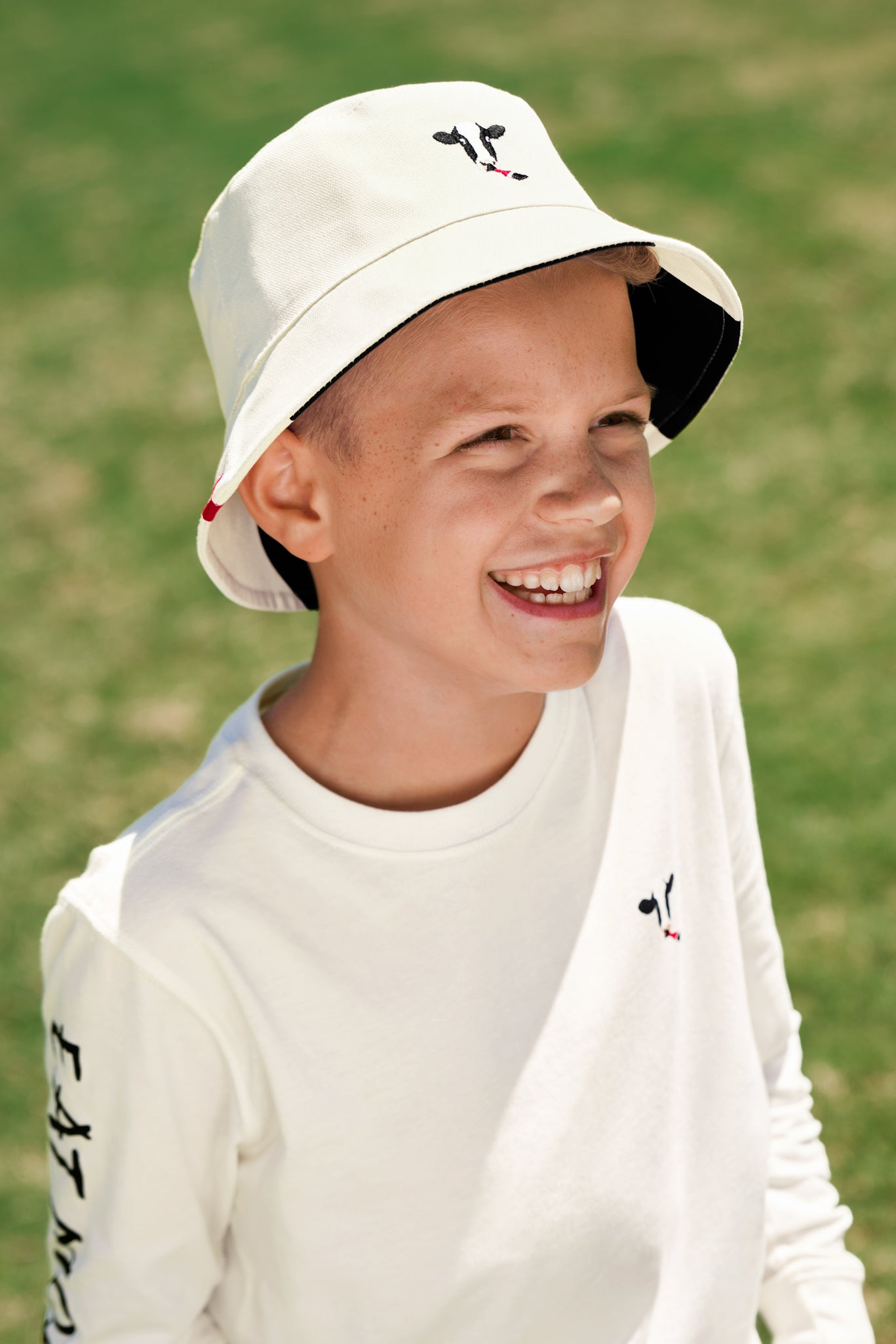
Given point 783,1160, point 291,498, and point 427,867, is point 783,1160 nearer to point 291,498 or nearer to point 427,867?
point 427,867

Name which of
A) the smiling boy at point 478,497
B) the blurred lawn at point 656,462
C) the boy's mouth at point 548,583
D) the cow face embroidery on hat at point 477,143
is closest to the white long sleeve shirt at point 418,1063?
the smiling boy at point 478,497

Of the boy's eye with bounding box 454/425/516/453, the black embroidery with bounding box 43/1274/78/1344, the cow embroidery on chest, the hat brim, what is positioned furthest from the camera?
the cow embroidery on chest

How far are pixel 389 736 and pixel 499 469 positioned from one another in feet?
1.15

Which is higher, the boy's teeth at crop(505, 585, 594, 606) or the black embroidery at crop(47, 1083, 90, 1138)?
the boy's teeth at crop(505, 585, 594, 606)

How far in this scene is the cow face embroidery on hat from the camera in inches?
58.6

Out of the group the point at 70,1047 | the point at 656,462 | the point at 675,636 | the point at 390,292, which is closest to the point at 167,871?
the point at 70,1047

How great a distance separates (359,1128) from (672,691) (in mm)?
655

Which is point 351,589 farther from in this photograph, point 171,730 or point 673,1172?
point 171,730

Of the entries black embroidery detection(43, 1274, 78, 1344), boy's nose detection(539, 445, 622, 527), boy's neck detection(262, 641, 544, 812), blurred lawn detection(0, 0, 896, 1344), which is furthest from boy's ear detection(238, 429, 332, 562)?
blurred lawn detection(0, 0, 896, 1344)

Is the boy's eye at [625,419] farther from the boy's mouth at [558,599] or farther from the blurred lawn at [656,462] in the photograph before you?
the blurred lawn at [656,462]

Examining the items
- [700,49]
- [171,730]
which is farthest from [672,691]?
[700,49]

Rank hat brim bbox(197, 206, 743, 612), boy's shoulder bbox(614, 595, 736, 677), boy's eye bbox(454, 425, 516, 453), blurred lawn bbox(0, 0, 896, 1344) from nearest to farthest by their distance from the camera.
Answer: hat brim bbox(197, 206, 743, 612) → boy's eye bbox(454, 425, 516, 453) → boy's shoulder bbox(614, 595, 736, 677) → blurred lawn bbox(0, 0, 896, 1344)

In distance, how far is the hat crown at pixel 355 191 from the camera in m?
1.45

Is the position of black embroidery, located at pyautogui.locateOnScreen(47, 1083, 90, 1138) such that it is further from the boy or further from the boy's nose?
the boy's nose
